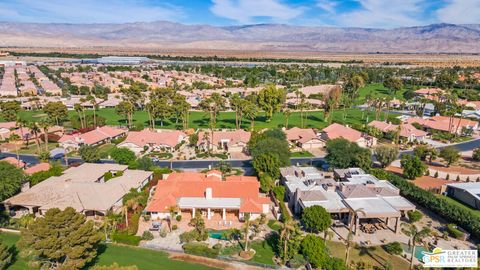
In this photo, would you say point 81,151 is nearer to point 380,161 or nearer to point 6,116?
point 6,116

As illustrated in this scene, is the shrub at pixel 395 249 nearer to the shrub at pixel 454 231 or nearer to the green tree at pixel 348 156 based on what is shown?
the shrub at pixel 454 231

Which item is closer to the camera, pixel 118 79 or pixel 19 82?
pixel 19 82

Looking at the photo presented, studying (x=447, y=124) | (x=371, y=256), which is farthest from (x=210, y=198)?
(x=447, y=124)

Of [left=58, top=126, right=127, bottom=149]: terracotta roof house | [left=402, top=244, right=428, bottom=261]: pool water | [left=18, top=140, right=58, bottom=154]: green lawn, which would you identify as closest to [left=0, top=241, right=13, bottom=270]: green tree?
[left=402, top=244, right=428, bottom=261]: pool water

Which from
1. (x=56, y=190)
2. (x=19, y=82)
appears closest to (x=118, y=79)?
(x=19, y=82)

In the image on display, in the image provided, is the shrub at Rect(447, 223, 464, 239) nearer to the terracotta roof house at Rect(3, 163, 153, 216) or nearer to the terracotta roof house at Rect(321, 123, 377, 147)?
the terracotta roof house at Rect(321, 123, 377, 147)

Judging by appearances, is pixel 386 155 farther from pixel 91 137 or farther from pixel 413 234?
pixel 91 137
